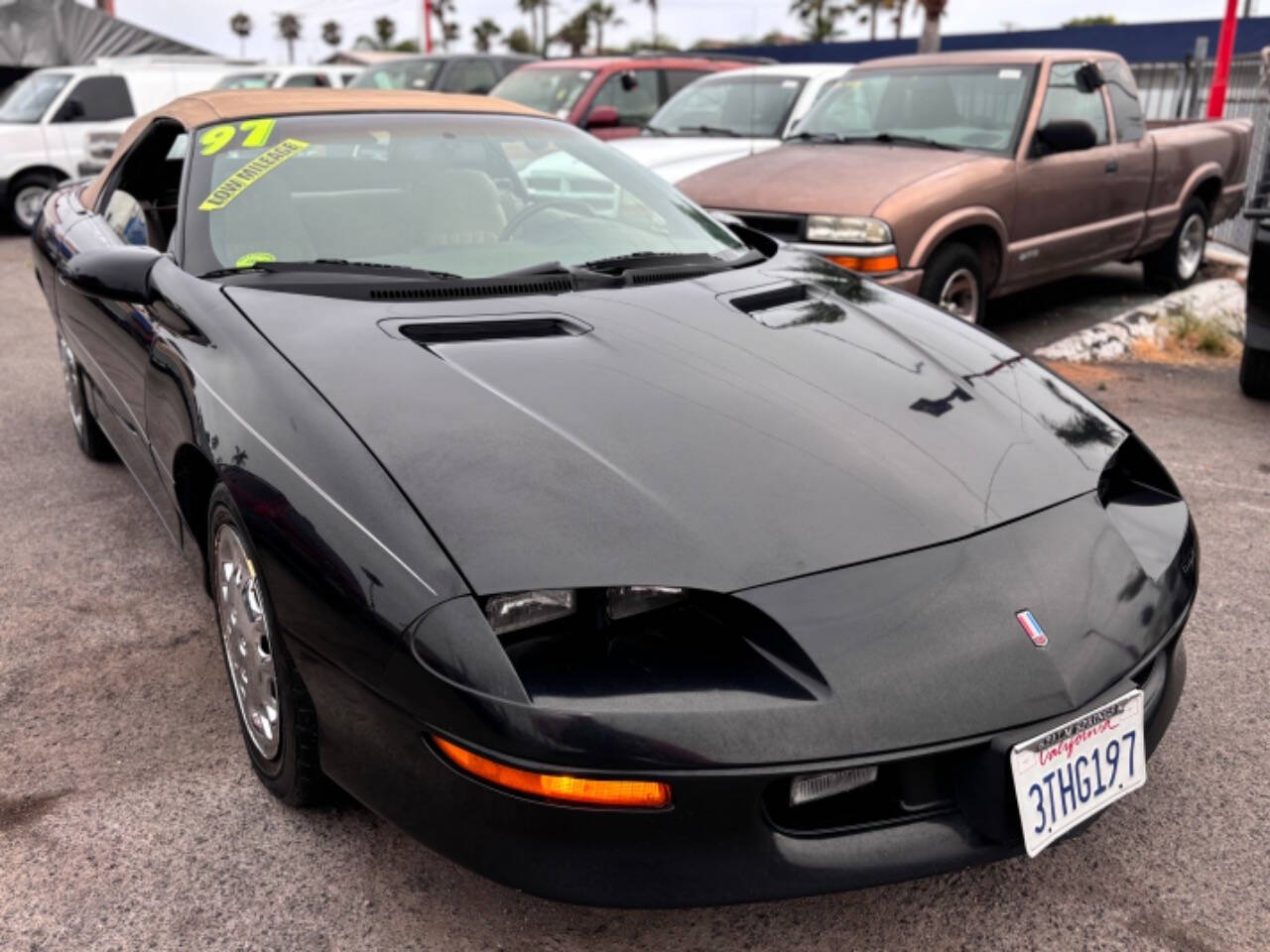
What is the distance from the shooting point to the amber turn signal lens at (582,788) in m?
1.73

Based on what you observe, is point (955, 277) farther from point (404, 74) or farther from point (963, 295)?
point (404, 74)

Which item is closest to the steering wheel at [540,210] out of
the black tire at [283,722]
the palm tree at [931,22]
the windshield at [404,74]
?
the black tire at [283,722]

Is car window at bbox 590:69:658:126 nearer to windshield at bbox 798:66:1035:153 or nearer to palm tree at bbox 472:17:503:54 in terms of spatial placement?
windshield at bbox 798:66:1035:153

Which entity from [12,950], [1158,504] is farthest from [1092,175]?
[12,950]

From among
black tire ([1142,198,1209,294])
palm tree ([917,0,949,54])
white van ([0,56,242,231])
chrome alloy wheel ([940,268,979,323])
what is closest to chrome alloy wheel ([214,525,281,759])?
chrome alloy wheel ([940,268,979,323])

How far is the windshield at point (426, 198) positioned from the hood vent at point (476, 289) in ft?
0.49

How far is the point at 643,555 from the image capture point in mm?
1881

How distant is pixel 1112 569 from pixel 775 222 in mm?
3946

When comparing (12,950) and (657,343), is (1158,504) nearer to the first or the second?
(657,343)

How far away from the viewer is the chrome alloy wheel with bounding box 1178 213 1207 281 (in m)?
8.05

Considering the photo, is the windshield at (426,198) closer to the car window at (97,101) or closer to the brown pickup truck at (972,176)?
the brown pickup truck at (972,176)

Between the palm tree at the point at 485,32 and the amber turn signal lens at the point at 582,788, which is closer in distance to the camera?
the amber turn signal lens at the point at 582,788

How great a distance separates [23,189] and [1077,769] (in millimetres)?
12882

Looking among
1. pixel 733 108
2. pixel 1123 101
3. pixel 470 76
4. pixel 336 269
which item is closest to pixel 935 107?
pixel 1123 101
